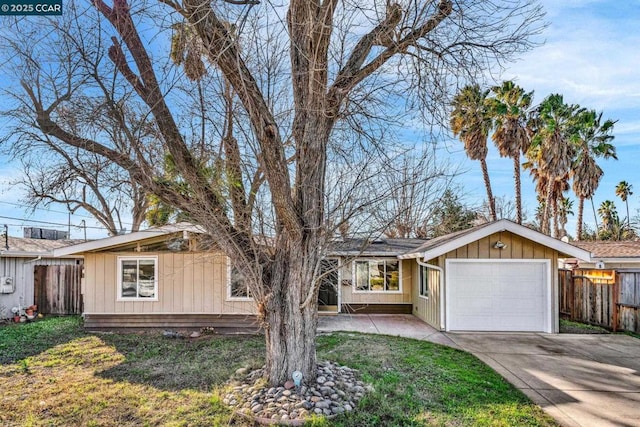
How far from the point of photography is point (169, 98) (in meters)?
5.43

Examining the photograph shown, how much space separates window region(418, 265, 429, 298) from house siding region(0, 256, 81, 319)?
12.6m

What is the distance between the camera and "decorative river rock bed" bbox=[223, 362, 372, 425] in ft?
15.5

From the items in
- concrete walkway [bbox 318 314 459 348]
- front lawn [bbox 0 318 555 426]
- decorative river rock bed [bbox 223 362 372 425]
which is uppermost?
decorative river rock bed [bbox 223 362 372 425]

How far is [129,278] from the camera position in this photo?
10305 millimetres

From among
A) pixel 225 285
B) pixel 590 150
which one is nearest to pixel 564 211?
pixel 590 150

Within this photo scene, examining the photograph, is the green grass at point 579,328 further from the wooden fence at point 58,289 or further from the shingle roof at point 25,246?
the shingle roof at point 25,246

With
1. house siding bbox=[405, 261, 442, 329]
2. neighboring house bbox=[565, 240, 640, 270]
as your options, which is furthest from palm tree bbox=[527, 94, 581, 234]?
house siding bbox=[405, 261, 442, 329]

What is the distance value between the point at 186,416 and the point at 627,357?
8.07 meters

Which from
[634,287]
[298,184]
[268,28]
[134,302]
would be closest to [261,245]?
[298,184]

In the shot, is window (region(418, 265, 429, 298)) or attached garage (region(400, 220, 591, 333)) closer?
attached garage (region(400, 220, 591, 333))

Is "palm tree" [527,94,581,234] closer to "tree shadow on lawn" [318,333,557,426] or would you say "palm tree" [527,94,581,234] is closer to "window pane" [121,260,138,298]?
"tree shadow on lawn" [318,333,557,426]

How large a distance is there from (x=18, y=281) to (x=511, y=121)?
20.8m

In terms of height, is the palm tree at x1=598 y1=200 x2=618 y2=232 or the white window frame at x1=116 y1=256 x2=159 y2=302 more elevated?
A: the palm tree at x1=598 y1=200 x2=618 y2=232

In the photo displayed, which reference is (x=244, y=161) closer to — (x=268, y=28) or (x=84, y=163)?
(x=268, y=28)
